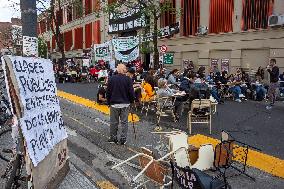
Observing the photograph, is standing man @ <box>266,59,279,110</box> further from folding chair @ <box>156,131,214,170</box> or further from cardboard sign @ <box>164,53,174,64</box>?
cardboard sign @ <box>164,53,174,64</box>

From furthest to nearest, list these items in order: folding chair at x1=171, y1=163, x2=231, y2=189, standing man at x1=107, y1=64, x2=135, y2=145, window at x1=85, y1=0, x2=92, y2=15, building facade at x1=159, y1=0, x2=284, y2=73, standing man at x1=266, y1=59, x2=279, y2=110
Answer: window at x1=85, y1=0, x2=92, y2=15 < building facade at x1=159, y1=0, x2=284, y2=73 < standing man at x1=266, y1=59, x2=279, y2=110 < standing man at x1=107, y1=64, x2=135, y2=145 < folding chair at x1=171, y1=163, x2=231, y2=189

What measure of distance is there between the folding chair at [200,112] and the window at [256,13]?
1145 centimetres

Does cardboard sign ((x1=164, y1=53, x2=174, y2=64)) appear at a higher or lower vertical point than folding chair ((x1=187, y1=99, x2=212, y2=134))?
higher

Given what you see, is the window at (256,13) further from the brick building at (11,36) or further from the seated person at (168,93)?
the brick building at (11,36)

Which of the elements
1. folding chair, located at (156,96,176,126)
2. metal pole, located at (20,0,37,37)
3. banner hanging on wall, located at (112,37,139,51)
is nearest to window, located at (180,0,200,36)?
banner hanging on wall, located at (112,37,139,51)

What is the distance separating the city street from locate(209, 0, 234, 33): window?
28.2 feet

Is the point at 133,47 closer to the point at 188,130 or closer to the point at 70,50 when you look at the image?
the point at 188,130

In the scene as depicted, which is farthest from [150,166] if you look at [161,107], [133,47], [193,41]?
[193,41]

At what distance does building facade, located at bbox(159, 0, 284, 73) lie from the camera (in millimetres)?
19156

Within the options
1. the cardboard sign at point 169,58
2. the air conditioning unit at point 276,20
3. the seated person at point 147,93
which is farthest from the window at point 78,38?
the seated person at point 147,93

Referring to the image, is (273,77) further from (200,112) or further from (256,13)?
(256,13)

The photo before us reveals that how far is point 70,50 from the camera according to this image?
51.7 m

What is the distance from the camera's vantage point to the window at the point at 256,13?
19391 mm

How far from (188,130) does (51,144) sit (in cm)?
545
